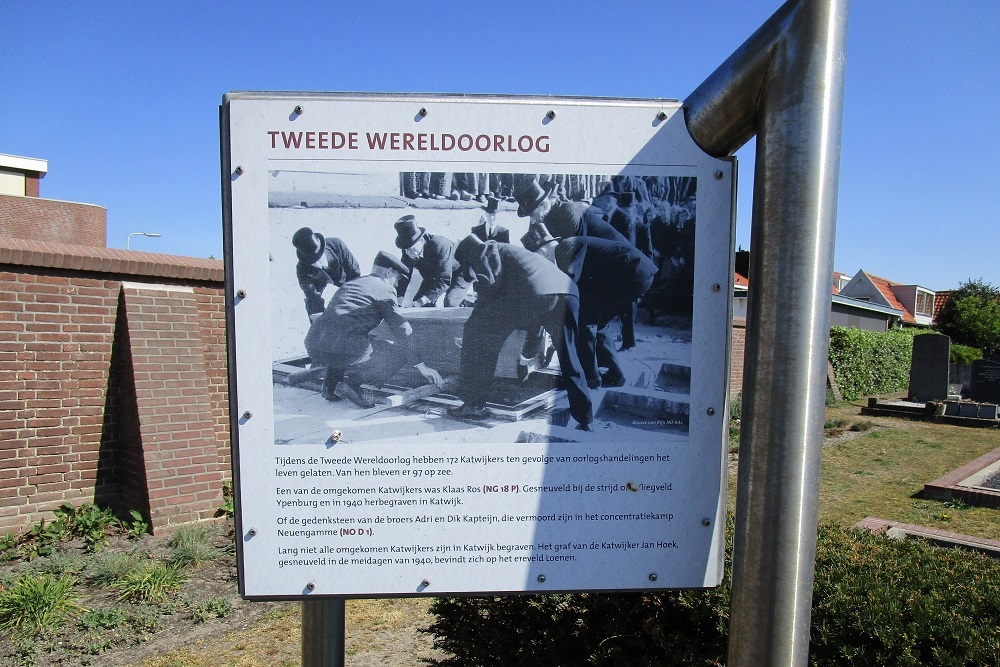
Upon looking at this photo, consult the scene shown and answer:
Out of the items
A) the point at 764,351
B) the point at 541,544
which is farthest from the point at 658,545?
the point at 764,351

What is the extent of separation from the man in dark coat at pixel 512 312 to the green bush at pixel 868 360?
2231 cm

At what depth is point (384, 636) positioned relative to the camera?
4.36 meters

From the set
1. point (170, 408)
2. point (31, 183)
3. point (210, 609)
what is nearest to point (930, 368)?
point (170, 408)

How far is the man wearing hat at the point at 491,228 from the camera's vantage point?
160 centimetres

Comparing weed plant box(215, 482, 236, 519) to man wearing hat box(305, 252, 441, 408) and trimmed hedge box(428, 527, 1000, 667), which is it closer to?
trimmed hedge box(428, 527, 1000, 667)

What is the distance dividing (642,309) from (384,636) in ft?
12.1

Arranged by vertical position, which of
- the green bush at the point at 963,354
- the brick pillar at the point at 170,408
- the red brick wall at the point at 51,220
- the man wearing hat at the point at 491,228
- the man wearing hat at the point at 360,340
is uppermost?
the red brick wall at the point at 51,220

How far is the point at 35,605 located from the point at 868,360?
25439mm

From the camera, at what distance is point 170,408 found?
6418 mm

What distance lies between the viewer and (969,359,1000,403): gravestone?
19.5 metres

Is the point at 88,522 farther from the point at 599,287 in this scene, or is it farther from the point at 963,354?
the point at 963,354

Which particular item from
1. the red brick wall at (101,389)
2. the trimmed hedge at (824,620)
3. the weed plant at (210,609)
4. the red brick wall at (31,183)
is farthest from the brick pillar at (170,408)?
the red brick wall at (31,183)

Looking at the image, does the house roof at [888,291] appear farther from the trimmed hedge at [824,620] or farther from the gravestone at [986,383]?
the trimmed hedge at [824,620]

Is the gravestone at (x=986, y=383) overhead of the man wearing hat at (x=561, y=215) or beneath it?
beneath
